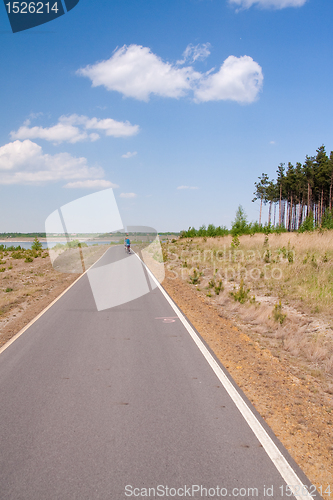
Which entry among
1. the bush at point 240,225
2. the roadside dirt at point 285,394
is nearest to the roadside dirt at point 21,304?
the roadside dirt at point 285,394

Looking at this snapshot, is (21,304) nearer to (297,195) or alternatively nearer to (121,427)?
(121,427)

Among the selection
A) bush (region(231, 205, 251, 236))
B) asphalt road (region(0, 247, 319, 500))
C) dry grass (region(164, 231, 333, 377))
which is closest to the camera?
asphalt road (region(0, 247, 319, 500))

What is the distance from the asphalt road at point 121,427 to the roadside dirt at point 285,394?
0.25m

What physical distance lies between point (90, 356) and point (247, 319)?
4.90m

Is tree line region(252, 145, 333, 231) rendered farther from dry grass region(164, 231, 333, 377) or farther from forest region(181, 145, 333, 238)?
dry grass region(164, 231, 333, 377)

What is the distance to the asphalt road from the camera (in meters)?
2.98

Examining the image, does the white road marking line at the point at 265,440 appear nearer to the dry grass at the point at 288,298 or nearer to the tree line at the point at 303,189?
the dry grass at the point at 288,298

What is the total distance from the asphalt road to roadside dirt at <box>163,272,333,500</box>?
253 millimetres

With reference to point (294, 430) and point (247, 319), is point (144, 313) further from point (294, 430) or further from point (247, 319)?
point (294, 430)

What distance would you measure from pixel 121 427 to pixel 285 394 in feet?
8.23

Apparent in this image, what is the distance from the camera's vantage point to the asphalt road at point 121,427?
298 cm

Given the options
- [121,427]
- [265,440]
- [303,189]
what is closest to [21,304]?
[121,427]

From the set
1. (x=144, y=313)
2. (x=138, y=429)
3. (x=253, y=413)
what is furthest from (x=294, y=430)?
(x=144, y=313)

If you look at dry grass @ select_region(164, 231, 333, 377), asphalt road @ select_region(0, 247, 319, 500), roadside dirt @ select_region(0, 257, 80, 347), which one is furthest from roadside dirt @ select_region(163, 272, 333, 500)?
roadside dirt @ select_region(0, 257, 80, 347)
